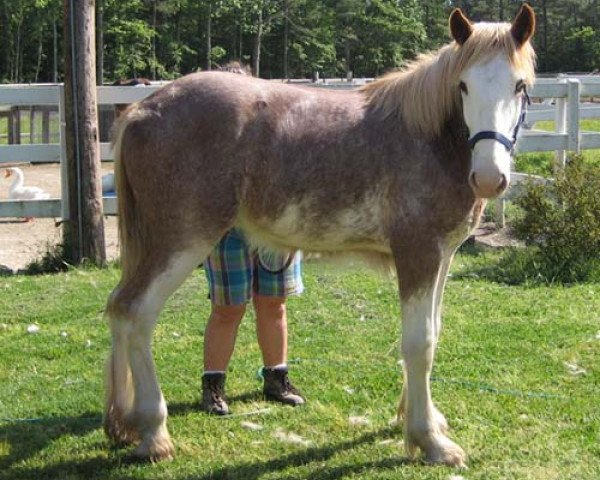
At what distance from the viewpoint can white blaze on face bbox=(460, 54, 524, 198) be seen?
3365 millimetres

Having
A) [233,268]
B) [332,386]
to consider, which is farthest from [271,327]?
A: [332,386]

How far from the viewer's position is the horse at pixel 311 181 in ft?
12.2

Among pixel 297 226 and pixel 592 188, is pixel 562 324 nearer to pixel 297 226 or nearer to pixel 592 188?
pixel 592 188

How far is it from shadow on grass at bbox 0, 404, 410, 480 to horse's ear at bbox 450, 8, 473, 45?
197cm

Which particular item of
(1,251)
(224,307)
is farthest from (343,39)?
(224,307)

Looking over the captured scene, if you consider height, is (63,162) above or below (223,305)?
above

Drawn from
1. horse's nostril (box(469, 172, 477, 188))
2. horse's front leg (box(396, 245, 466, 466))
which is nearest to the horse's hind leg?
horse's front leg (box(396, 245, 466, 466))

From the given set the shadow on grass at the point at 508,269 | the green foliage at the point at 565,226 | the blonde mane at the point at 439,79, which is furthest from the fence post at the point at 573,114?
the blonde mane at the point at 439,79

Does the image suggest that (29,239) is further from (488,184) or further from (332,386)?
(488,184)

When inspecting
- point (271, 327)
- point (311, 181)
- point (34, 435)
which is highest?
point (311, 181)

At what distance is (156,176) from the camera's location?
385cm

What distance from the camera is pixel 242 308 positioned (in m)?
4.61

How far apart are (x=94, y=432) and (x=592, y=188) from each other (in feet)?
16.8

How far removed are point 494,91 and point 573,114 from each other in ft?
21.5
